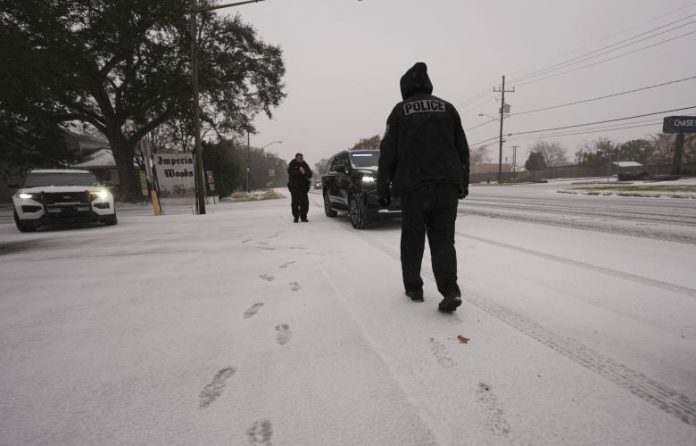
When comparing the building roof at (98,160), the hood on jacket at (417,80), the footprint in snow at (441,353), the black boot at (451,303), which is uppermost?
the building roof at (98,160)

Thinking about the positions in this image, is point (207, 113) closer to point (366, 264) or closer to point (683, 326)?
point (366, 264)

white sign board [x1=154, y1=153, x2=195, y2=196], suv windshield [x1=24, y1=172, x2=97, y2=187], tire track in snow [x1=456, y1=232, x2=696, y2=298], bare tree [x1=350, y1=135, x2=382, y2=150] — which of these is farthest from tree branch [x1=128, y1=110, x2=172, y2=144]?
bare tree [x1=350, y1=135, x2=382, y2=150]

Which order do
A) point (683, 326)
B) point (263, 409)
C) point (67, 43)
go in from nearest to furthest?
1. point (263, 409)
2. point (683, 326)
3. point (67, 43)

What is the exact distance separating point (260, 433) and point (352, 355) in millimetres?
707

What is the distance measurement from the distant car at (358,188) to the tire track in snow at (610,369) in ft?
A: 12.8

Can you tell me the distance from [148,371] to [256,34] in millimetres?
24215

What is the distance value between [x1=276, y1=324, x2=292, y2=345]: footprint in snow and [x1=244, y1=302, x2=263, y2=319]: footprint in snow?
341 millimetres

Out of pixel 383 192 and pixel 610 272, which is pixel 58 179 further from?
pixel 610 272

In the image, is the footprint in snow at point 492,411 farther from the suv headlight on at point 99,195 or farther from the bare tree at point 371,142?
the bare tree at point 371,142

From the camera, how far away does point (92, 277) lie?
387 cm

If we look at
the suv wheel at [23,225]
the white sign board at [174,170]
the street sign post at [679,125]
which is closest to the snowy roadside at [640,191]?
the street sign post at [679,125]

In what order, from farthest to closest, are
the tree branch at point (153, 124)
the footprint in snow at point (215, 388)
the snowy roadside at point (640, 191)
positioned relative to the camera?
the tree branch at point (153, 124)
the snowy roadside at point (640, 191)
the footprint in snow at point (215, 388)

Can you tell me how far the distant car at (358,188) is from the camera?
6.48 metres

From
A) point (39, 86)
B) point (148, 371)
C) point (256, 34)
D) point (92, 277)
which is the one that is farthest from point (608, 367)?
point (256, 34)
